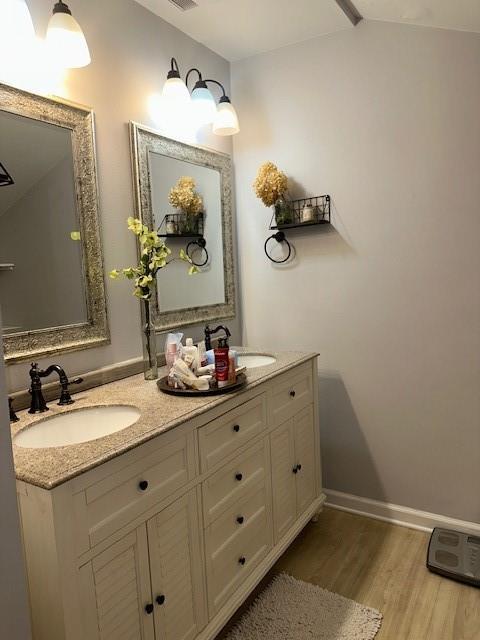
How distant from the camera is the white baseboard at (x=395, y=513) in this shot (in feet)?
7.22

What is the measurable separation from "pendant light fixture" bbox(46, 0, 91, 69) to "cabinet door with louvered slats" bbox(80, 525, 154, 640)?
148 centimetres

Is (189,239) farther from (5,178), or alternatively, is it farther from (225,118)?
(5,178)

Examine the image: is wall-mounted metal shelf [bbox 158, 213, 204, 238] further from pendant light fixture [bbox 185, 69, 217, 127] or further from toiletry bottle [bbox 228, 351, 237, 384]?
toiletry bottle [bbox 228, 351, 237, 384]

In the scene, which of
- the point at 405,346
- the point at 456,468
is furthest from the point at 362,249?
the point at 456,468

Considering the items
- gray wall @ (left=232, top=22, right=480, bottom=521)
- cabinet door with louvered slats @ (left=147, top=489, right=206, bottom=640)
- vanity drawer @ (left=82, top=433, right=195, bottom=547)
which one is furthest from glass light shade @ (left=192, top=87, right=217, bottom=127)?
cabinet door with louvered slats @ (left=147, top=489, right=206, bottom=640)

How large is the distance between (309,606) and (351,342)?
1.20 meters

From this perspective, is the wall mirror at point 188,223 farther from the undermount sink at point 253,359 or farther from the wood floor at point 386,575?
the wood floor at point 386,575

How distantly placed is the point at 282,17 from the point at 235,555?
90.0 inches

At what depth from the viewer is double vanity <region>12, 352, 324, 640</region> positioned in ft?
3.41

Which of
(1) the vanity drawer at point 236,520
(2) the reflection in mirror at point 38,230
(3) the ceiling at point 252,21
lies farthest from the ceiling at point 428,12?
(1) the vanity drawer at point 236,520

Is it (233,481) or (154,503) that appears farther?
(233,481)

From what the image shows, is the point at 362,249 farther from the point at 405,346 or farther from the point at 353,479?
the point at 353,479

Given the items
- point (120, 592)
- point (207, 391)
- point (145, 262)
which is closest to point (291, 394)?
point (207, 391)

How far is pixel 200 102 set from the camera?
2088 mm
